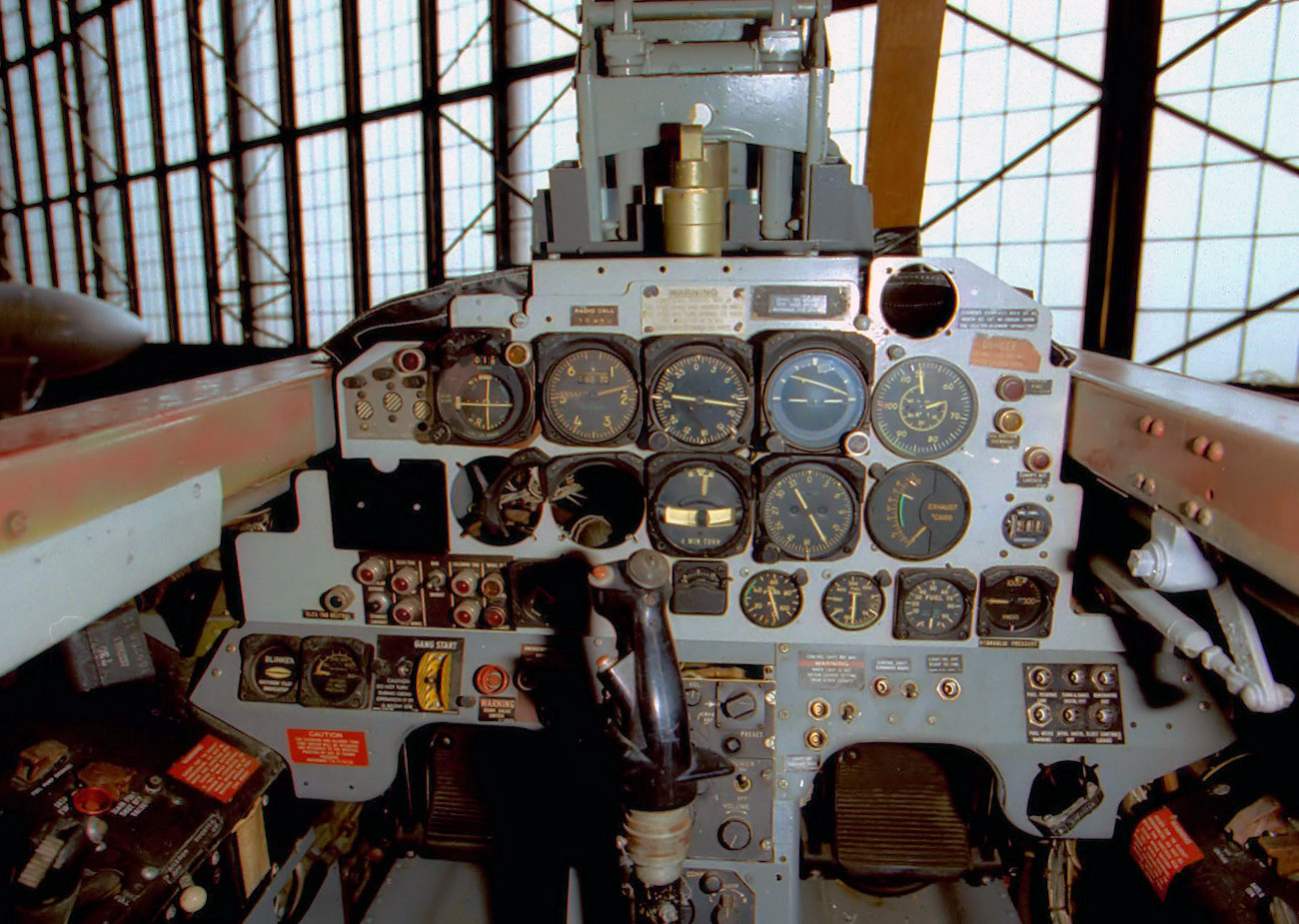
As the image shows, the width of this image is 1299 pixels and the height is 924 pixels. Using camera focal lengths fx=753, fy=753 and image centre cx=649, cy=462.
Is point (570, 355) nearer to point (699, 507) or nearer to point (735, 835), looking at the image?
point (699, 507)

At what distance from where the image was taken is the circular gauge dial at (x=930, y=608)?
1.87m

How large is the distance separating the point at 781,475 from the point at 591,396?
500 mm

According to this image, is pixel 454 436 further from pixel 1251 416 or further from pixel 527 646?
pixel 1251 416

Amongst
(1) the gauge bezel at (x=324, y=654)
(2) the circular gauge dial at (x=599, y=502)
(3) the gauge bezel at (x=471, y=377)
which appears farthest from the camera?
(1) the gauge bezel at (x=324, y=654)

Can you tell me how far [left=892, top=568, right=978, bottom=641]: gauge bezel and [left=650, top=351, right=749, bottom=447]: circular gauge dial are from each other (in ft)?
1.85

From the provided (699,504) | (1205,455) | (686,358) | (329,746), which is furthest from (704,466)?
(329,746)

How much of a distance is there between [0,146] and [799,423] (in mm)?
12392

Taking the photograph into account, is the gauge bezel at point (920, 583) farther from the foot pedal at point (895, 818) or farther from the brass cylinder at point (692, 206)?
the brass cylinder at point (692, 206)

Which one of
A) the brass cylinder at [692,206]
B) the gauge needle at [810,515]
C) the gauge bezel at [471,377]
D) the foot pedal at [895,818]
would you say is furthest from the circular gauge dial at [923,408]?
the foot pedal at [895,818]

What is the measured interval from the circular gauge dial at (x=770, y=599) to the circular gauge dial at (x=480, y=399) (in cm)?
73

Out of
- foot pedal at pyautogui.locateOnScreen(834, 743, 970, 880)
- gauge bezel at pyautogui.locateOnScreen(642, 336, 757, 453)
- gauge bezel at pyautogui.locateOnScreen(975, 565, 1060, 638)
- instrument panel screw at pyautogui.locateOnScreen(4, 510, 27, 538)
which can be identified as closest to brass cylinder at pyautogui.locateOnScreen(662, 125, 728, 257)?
gauge bezel at pyautogui.locateOnScreen(642, 336, 757, 453)

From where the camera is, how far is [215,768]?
1.91 metres

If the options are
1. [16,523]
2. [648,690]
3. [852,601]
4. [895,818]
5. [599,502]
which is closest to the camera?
[16,523]

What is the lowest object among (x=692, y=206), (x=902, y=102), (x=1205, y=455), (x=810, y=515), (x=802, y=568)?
(x=802, y=568)
